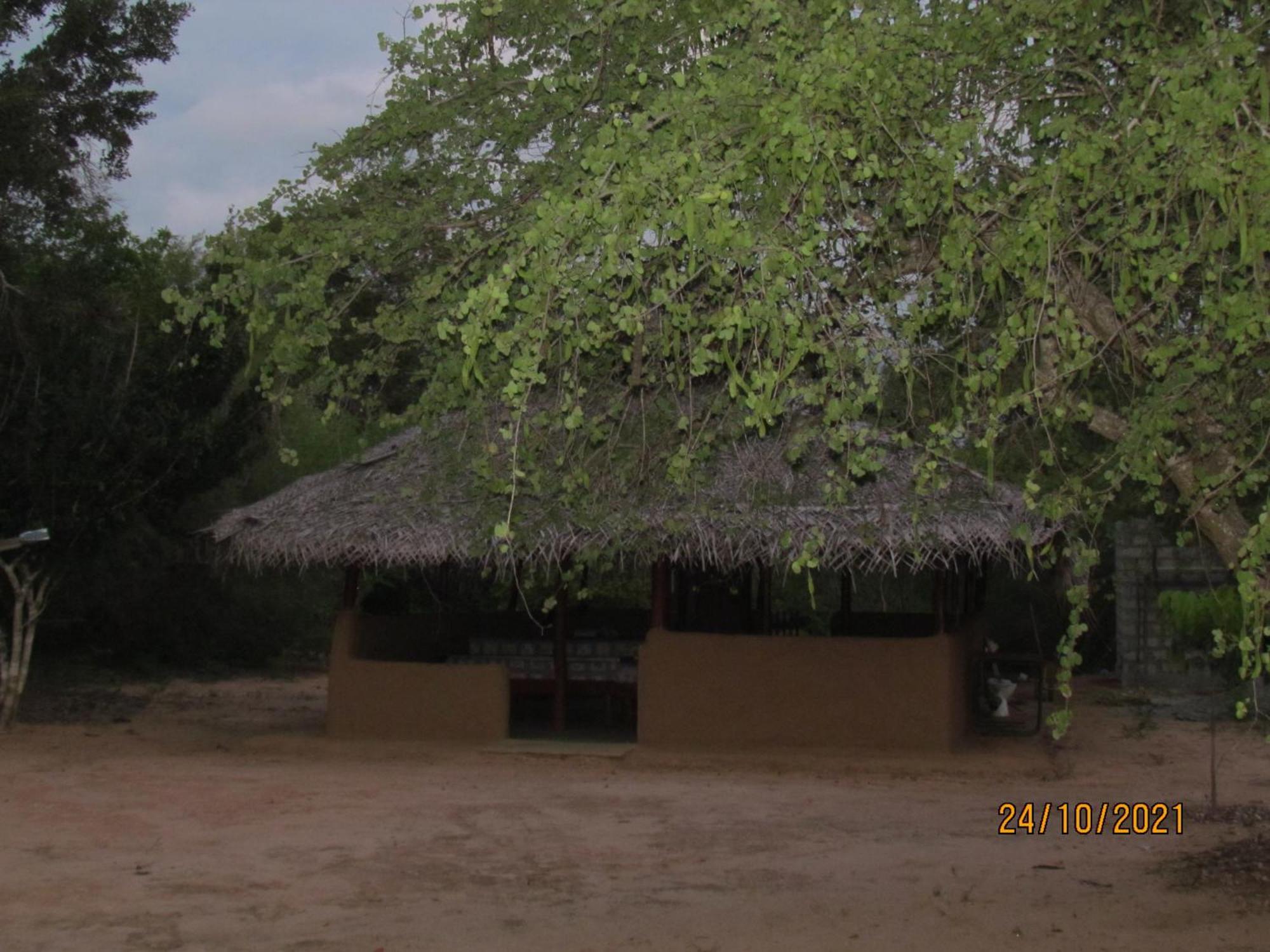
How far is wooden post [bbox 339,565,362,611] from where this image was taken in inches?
473

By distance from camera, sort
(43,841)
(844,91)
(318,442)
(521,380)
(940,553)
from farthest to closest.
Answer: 1. (318,442)
2. (940,553)
3. (43,841)
4. (844,91)
5. (521,380)

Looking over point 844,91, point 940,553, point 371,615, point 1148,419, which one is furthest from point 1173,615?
point 844,91

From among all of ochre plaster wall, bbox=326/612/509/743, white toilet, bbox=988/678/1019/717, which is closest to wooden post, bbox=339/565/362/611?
ochre plaster wall, bbox=326/612/509/743

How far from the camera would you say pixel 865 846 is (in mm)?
7648

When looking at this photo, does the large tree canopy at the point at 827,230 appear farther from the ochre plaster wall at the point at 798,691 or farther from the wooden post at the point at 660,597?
the wooden post at the point at 660,597

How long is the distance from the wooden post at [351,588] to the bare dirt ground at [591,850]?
1.26 m

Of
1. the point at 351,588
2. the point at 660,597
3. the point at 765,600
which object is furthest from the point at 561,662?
the point at 765,600

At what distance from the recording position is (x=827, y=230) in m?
5.32

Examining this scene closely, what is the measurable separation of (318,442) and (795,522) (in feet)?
34.4

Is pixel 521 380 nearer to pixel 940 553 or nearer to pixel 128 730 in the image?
pixel 940 553

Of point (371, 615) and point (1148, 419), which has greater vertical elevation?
point (1148, 419)

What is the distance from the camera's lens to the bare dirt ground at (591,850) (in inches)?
226

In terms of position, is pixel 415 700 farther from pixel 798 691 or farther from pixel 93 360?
pixel 93 360

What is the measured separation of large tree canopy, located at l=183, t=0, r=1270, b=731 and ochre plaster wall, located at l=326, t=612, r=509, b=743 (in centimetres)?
467
